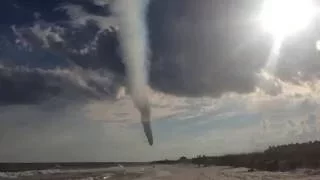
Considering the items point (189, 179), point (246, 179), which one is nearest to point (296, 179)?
point (246, 179)

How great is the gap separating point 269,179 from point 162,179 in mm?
15184

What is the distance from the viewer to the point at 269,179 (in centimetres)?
4734

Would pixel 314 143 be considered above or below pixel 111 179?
above

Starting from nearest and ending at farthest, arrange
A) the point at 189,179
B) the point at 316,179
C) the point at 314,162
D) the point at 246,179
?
the point at 316,179 < the point at 246,179 < the point at 189,179 < the point at 314,162

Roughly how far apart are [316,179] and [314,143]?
326ft

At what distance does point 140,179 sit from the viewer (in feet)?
194

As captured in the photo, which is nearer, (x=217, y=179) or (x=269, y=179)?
(x=269, y=179)

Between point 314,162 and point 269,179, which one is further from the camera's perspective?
point 314,162

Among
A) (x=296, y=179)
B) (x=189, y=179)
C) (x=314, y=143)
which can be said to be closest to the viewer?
(x=296, y=179)

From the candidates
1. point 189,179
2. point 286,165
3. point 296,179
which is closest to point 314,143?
point 286,165

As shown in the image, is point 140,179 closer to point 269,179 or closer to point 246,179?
point 246,179

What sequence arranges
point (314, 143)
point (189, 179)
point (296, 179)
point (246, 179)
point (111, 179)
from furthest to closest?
1. point (314, 143)
2. point (111, 179)
3. point (189, 179)
4. point (246, 179)
5. point (296, 179)

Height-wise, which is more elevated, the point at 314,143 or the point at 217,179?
the point at 314,143

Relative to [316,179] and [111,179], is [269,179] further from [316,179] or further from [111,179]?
[111,179]
